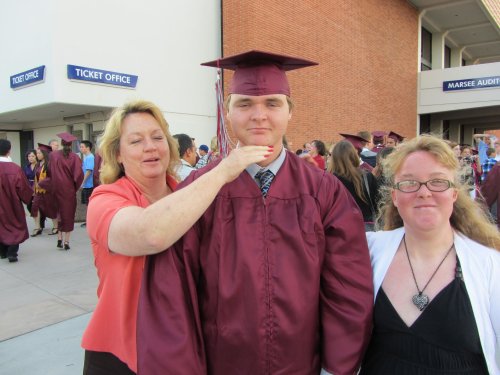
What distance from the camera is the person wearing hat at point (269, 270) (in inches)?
53.5

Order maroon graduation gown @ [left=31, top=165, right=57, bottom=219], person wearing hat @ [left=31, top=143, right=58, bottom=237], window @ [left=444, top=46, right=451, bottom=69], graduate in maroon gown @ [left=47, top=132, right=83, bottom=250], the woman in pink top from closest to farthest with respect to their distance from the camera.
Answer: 1. the woman in pink top
2. graduate in maroon gown @ [left=47, top=132, right=83, bottom=250]
3. person wearing hat @ [left=31, top=143, right=58, bottom=237]
4. maroon graduation gown @ [left=31, top=165, right=57, bottom=219]
5. window @ [left=444, top=46, right=451, bottom=69]

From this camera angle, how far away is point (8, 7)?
401 inches

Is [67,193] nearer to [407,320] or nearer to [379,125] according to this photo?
[407,320]

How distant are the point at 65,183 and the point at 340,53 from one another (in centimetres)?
1116

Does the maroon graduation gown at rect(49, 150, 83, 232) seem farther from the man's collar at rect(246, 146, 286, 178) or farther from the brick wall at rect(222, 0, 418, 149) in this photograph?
the man's collar at rect(246, 146, 286, 178)

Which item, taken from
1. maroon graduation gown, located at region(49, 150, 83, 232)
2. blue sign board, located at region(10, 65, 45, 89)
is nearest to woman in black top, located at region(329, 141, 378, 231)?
maroon graduation gown, located at region(49, 150, 83, 232)

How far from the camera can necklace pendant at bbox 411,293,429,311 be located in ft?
4.90

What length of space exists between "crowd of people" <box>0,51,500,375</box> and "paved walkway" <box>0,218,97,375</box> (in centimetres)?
195

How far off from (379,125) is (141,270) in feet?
56.4

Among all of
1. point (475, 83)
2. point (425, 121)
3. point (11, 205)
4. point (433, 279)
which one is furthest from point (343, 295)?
point (425, 121)

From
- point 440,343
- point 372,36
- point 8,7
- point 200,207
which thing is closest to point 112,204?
point 200,207

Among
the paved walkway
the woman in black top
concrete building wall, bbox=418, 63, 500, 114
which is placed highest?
concrete building wall, bbox=418, 63, 500, 114

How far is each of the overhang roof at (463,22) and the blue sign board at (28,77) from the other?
16032 millimetres

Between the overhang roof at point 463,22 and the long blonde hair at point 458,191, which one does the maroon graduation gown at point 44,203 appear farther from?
the overhang roof at point 463,22
